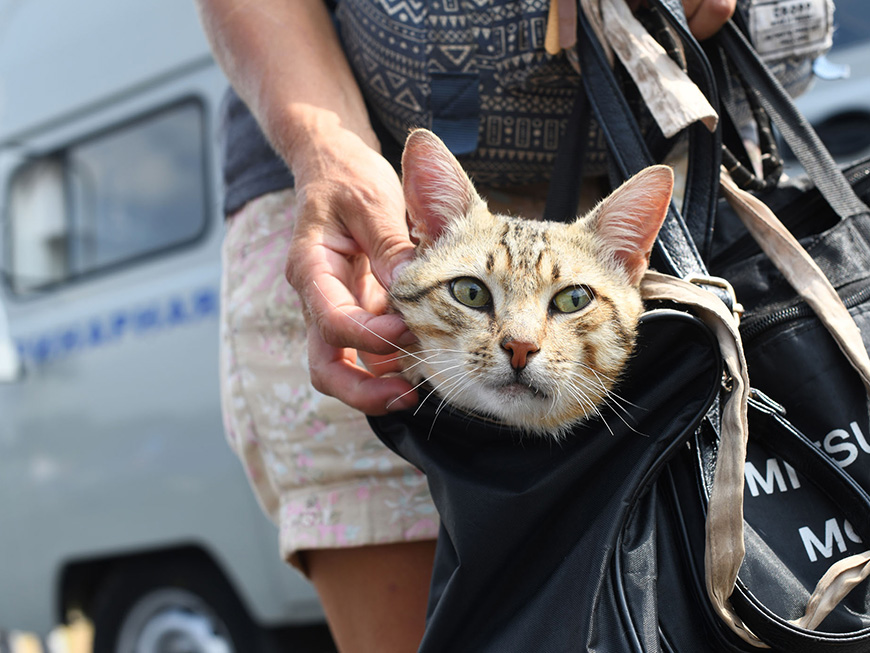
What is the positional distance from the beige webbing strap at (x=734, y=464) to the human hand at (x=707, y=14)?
409 mm

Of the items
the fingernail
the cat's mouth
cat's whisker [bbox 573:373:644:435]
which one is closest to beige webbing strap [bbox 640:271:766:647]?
cat's whisker [bbox 573:373:644:435]

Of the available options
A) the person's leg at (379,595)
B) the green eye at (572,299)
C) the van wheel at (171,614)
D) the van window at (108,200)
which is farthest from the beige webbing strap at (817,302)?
the van wheel at (171,614)

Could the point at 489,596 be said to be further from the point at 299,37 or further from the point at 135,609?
the point at 135,609

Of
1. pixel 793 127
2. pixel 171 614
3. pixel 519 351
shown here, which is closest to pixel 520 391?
pixel 519 351

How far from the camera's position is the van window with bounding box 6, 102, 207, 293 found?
343 cm

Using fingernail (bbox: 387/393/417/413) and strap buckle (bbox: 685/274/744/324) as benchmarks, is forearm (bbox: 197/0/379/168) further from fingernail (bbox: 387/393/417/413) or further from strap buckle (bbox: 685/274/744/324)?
strap buckle (bbox: 685/274/744/324)

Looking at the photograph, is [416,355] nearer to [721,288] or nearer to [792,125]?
[721,288]

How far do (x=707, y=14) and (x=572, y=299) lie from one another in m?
0.46

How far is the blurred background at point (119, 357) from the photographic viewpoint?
10.4 ft

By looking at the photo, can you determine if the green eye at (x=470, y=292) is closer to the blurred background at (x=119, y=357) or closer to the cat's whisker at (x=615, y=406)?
the cat's whisker at (x=615, y=406)

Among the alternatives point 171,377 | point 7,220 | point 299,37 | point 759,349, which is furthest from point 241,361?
point 7,220

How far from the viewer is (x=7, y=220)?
3.99 metres

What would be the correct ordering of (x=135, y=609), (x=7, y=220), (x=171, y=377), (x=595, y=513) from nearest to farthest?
1. (x=595, y=513)
2. (x=171, y=377)
3. (x=135, y=609)
4. (x=7, y=220)

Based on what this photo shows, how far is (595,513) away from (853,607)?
0.32 metres
